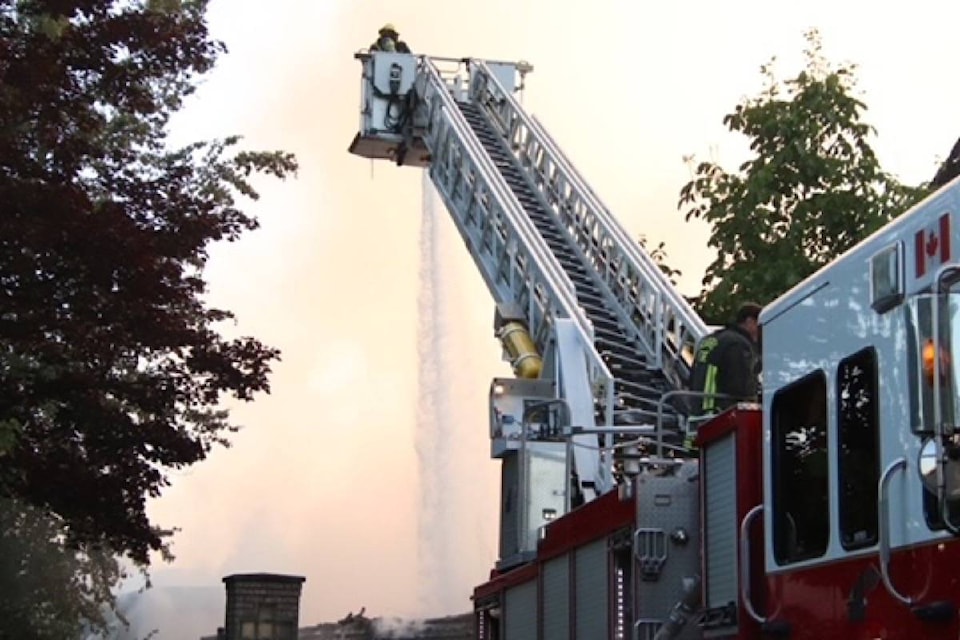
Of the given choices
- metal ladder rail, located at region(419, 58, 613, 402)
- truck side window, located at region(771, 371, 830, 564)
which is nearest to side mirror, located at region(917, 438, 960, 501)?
truck side window, located at region(771, 371, 830, 564)

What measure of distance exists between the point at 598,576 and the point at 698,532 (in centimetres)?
75

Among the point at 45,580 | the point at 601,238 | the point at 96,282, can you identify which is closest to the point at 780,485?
the point at 96,282

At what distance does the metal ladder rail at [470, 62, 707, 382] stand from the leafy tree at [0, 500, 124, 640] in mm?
5601

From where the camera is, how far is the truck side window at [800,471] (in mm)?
4859

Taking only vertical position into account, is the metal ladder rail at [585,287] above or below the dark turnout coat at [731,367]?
above

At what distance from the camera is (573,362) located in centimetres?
1188

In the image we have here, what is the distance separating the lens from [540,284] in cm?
1395

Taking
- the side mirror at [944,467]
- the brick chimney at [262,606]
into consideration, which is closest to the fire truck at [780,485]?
the side mirror at [944,467]

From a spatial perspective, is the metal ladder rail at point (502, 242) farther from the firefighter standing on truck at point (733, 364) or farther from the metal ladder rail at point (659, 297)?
the firefighter standing on truck at point (733, 364)

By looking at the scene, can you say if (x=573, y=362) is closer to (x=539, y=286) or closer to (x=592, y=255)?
(x=539, y=286)

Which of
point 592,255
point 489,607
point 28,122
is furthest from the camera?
point 592,255

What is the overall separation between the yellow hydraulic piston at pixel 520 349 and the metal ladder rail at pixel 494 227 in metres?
0.11

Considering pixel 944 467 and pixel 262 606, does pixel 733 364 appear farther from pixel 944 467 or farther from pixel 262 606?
pixel 262 606

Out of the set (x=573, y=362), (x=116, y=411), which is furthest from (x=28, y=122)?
(x=573, y=362)
